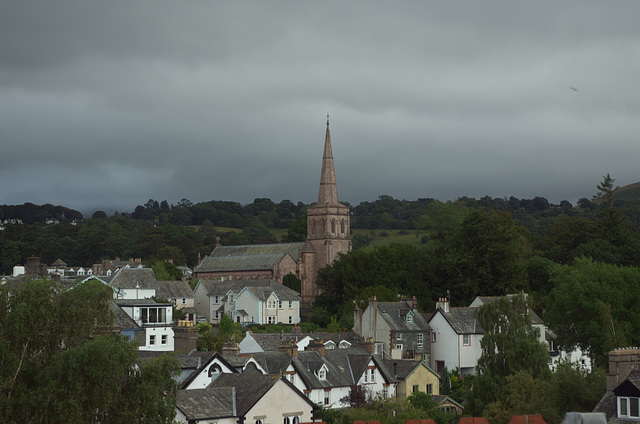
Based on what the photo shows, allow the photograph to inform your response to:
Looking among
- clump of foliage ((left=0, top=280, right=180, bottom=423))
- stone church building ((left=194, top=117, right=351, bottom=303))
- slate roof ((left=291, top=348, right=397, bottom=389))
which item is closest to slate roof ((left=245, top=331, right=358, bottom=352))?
slate roof ((left=291, top=348, right=397, bottom=389))

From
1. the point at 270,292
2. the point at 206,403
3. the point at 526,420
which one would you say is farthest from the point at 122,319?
the point at 270,292

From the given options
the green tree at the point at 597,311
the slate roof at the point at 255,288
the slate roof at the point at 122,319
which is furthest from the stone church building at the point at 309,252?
the slate roof at the point at 122,319

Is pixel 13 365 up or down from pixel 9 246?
down

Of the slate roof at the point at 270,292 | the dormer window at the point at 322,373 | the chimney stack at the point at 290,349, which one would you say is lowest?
the dormer window at the point at 322,373

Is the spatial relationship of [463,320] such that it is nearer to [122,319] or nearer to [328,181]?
[122,319]

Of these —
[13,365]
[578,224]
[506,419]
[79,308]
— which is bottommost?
[506,419]

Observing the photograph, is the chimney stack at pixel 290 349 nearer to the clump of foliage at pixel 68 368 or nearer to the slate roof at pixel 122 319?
the slate roof at pixel 122 319

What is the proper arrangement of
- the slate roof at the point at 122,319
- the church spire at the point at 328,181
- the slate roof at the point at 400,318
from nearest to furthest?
1. the slate roof at the point at 122,319
2. the slate roof at the point at 400,318
3. the church spire at the point at 328,181

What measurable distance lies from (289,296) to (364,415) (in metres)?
60.4

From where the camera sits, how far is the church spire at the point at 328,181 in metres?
135

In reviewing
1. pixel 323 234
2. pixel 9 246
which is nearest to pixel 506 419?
pixel 323 234

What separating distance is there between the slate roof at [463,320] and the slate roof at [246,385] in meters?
30.2

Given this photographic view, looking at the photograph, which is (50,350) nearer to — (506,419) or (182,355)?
(182,355)

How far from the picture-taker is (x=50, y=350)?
118 ft
